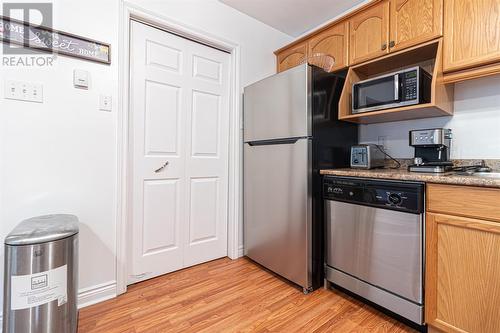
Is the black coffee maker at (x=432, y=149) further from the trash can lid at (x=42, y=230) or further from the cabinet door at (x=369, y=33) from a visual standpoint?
the trash can lid at (x=42, y=230)

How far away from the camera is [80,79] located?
1.58m

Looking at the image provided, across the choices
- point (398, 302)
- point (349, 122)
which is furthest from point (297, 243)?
point (349, 122)

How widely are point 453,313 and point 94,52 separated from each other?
264cm

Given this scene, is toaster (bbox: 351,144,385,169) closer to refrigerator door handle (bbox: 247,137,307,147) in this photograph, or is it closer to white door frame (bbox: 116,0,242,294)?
refrigerator door handle (bbox: 247,137,307,147)

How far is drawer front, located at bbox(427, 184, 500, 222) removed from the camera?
112 centimetres

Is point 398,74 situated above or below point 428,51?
below

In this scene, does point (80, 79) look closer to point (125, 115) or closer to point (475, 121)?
point (125, 115)

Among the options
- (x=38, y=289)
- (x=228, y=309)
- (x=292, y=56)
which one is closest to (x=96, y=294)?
(x=38, y=289)

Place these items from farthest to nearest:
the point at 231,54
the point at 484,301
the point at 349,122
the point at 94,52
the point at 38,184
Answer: the point at 231,54 < the point at 349,122 < the point at 94,52 < the point at 38,184 < the point at 484,301

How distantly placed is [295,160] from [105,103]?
143cm

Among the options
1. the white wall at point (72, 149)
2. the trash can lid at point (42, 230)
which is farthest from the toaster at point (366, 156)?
the trash can lid at point (42, 230)

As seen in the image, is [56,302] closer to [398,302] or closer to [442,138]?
[398,302]

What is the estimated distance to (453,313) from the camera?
124 centimetres

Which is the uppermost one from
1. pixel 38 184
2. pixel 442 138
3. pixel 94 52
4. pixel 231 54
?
pixel 231 54
